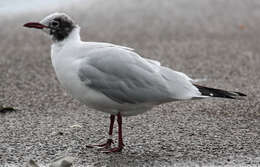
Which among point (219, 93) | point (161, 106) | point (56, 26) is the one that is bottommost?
point (161, 106)

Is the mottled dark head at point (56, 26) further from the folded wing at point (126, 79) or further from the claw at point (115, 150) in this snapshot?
the claw at point (115, 150)

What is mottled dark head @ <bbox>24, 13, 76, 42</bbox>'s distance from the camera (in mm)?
3904

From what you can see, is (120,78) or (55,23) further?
(55,23)

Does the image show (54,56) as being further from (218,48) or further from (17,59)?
(218,48)

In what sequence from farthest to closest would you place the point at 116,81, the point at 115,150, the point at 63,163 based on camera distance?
the point at 115,150 → the point at 116,81 → the point at 63,163

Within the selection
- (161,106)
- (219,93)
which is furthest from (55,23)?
(161,106)

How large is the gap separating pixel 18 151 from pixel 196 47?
4.08 metres

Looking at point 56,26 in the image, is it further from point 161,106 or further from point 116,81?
point 161,106

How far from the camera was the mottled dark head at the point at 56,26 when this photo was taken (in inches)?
154

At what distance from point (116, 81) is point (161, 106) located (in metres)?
1.43

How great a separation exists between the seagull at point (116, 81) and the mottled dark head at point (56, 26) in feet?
0.08

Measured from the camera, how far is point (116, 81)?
3711mm

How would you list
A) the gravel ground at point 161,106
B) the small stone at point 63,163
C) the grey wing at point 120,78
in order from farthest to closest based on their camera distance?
the gravel ground at point 161,106 < the grey wing at point 120,78 < the small stone at point 63,163

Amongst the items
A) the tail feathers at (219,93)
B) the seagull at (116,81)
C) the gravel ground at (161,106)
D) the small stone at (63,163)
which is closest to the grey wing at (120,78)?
the seagull at (116,81)
